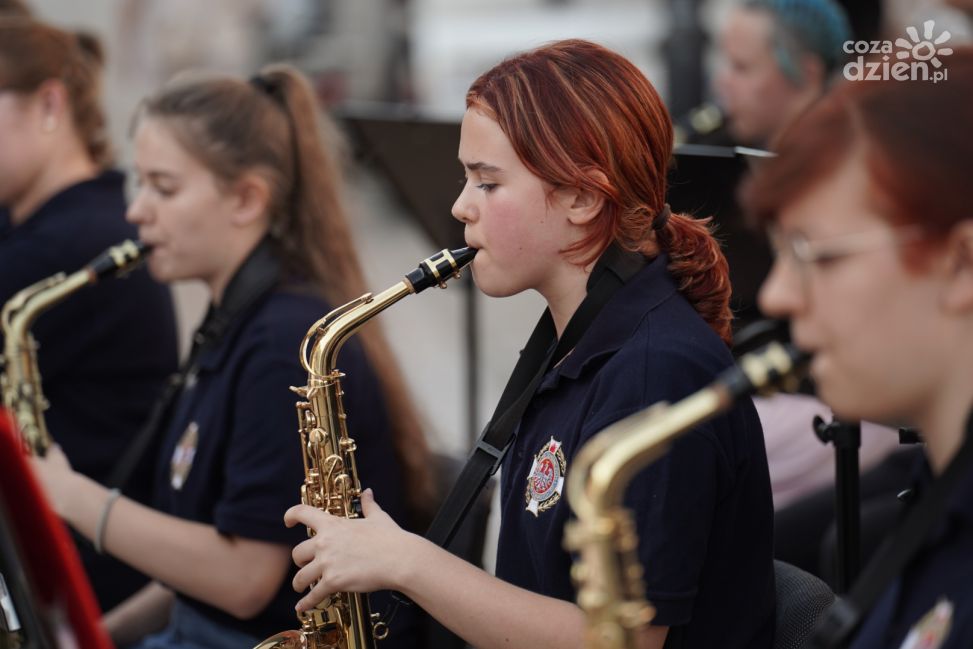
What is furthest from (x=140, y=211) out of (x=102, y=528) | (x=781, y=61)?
(x=781, y=61)

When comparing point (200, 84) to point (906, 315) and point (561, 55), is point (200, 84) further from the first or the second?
point (906, 315)

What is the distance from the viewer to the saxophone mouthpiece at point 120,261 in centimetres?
298

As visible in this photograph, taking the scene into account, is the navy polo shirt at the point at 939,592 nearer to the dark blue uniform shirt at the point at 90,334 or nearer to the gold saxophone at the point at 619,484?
the gold saxophone at the point at 619,484

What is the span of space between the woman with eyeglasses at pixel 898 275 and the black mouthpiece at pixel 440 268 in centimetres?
77

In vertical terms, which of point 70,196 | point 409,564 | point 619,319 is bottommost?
point 409,564

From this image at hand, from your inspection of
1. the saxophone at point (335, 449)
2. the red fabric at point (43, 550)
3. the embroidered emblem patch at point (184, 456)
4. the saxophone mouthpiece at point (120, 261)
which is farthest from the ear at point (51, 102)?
the red fabric at point (43, 550)

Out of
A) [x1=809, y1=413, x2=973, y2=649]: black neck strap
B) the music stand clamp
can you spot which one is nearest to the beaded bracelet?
the music stand clamp

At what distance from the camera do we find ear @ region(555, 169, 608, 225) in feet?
6.37

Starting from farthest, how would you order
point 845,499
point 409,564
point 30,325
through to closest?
1. point 30,325
2. point 845,499
3. point 409,564

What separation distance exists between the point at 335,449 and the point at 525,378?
398 millimetres

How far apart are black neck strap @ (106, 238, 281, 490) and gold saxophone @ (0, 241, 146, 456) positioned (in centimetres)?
25

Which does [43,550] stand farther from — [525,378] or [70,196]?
[70,196]

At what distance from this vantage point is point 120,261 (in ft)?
9.83

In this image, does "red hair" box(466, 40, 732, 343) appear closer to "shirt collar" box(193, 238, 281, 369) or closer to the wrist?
the wrist
